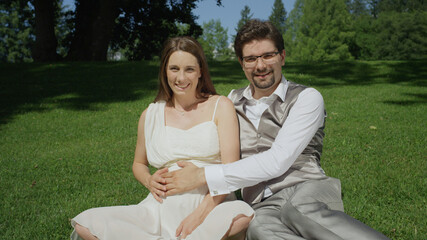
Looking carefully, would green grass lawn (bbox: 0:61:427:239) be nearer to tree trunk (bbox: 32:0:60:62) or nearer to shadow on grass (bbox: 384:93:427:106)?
shadow on grass (bbox: 384:93:427:106)

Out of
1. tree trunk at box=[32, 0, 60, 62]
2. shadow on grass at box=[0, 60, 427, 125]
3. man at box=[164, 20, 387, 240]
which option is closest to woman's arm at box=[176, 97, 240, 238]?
man at box=[164, 20, 387, 240]

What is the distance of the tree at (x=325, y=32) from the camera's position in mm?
48000

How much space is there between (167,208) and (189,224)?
0.29 m

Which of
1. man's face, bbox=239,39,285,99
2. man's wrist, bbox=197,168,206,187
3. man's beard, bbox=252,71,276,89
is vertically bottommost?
man's wrist, bbox=197,168,206,187

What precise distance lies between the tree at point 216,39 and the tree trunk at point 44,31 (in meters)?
41.7

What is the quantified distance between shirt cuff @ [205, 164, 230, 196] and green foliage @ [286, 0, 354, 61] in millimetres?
47299

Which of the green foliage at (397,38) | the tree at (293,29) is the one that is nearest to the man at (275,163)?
the green foliage at (397,38)

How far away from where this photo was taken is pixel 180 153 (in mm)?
3254

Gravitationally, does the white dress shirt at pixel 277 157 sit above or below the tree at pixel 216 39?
below

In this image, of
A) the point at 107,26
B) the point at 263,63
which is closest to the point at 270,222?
the point at 263,63

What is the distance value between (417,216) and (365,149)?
2.28 m

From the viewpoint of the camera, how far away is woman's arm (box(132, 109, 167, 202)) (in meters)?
3.12

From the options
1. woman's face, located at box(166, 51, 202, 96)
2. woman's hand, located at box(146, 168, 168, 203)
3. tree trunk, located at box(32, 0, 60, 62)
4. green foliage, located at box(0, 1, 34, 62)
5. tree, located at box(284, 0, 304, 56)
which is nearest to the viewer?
woman's hand, located at box(146, 168, 168, 203)

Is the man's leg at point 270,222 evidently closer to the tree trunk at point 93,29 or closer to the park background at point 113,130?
the park background at point 113,130
